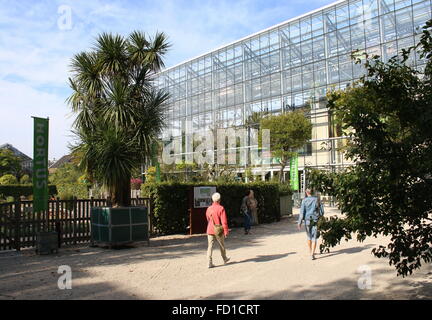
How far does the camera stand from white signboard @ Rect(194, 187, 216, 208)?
13504 mm

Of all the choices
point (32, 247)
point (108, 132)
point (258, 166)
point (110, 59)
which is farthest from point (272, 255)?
point (258, 166)

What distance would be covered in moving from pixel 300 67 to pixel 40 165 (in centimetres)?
2778

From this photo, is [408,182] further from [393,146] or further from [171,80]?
[171,80]

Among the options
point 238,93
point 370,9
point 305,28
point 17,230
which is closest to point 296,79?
point 305,28

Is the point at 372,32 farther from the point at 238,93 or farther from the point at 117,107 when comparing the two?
the point at 117,107

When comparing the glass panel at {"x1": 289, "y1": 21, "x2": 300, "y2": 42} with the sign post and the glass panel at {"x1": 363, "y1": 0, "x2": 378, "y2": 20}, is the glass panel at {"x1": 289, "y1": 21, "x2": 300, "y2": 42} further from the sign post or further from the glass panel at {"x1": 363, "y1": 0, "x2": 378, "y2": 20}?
the sign post

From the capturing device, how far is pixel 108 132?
1077cm

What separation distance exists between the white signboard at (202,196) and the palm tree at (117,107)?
2.57m

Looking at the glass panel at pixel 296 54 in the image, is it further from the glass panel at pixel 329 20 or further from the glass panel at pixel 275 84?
the glass panel at pixel 329 20

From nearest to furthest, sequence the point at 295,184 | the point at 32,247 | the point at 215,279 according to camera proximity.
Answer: the point at 215,279, the point at 32,247, the point at 295,184

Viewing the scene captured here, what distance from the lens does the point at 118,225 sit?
1054cm

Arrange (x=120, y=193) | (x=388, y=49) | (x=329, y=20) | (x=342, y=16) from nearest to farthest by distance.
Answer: (x=120, y=193) < (x=388, y=49) < (x=342, y=16) < (x=329, y=20)

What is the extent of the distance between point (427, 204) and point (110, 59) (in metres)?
10.2

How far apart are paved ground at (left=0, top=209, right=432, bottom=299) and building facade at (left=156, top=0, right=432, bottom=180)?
1703cm
